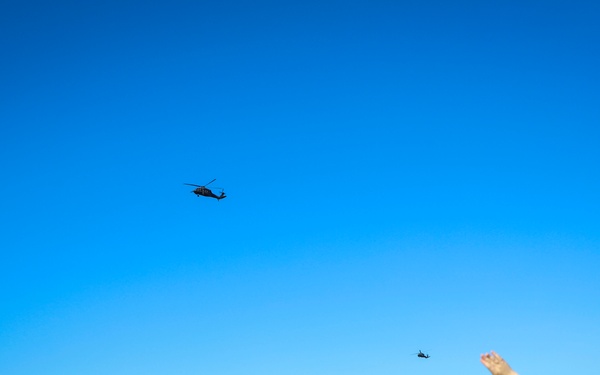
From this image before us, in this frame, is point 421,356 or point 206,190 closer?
point 206,190

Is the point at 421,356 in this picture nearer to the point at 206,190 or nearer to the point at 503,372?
the point at 206,190

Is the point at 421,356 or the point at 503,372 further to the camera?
the point at 421,356

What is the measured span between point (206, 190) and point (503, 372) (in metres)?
40.3

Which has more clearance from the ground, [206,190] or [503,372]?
[206,190]

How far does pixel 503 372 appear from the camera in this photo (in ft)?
29.3

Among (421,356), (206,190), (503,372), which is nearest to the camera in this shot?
(503,372)

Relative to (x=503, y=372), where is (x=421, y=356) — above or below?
above

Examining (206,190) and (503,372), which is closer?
(503,372)

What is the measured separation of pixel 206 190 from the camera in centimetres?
4728

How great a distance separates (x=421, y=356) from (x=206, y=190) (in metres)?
46.3

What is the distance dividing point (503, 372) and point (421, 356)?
72.1 meters

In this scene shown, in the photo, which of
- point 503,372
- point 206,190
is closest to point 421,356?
point 206,190

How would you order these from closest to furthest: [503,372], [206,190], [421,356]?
1. [503,372]
2. [206,190]
3. [421,356]
